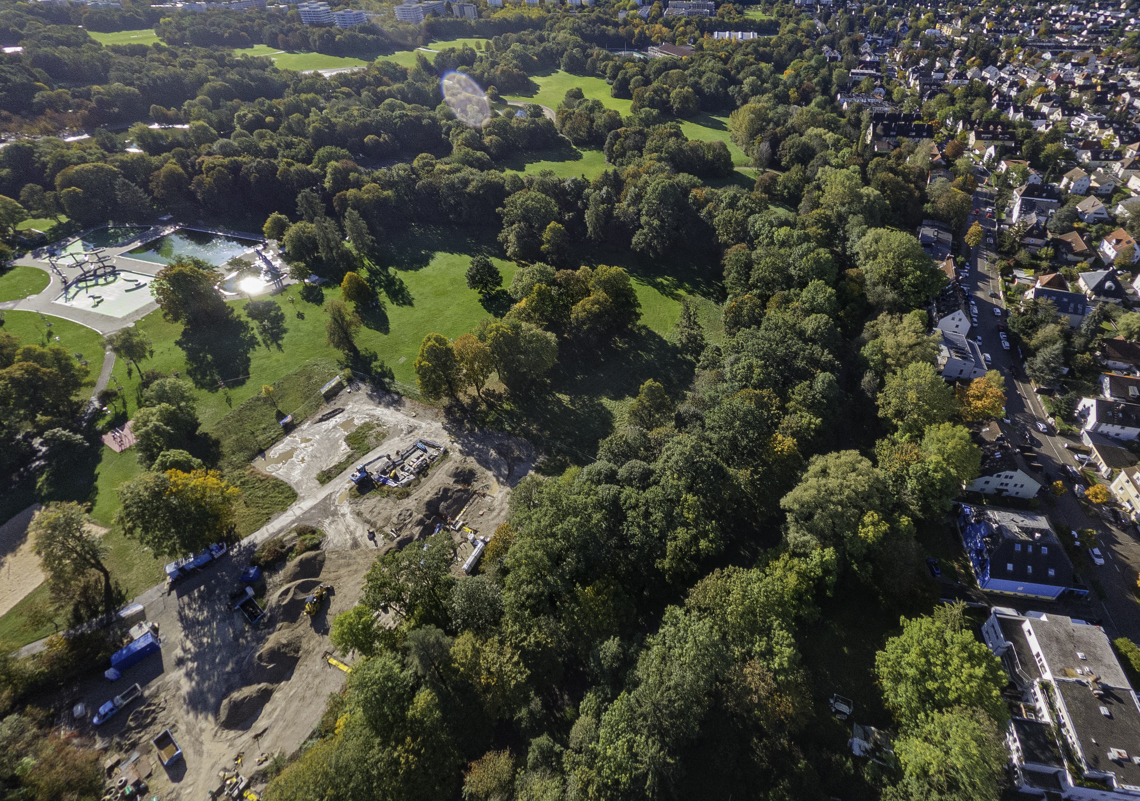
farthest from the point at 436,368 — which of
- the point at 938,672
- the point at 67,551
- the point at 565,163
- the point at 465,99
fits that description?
the point at 465,99

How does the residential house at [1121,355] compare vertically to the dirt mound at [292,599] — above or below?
above

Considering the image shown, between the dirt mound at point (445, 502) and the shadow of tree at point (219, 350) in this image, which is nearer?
the dirt mound at point (445, 502)

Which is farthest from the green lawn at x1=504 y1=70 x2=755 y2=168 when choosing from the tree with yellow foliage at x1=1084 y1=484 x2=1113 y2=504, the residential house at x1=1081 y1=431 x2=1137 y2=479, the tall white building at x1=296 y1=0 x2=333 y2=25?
the tree with yellow foliage at x1=1084 y1=484 x2=1113 y2=504

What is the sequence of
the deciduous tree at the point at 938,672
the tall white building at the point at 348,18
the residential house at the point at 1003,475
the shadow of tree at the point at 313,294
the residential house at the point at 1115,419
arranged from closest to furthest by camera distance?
1. the deciduous tree at the point at 938,672
2. the residential house at the point at 1003,475
3. the residential house at the point at 1115,419
4. the shadow of tree at the point at 313,294
5. the tall white building at the point at 348,18

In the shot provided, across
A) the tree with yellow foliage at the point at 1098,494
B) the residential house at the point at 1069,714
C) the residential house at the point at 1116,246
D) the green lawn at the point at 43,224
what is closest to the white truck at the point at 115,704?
the residential house at the point at 1069,714

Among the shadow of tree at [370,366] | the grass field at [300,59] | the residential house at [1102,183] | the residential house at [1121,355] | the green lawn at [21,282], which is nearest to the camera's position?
the residential house at [1121,355]

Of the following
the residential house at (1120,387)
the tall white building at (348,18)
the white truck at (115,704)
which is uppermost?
the tall white building at (348,18)

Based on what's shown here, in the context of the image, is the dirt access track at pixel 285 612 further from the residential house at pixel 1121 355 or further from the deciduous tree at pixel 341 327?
the residential house at pixel 1121 355

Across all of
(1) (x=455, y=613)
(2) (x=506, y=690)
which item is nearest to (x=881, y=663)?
(2) (x=506, y=690)
